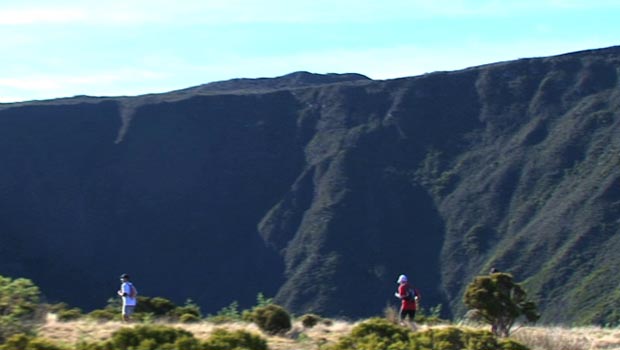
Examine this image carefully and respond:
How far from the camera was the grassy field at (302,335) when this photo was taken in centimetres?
1345

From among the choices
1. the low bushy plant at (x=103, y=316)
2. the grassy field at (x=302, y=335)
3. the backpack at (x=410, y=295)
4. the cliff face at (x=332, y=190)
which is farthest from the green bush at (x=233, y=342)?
the cliff face at (x=332, y=190)

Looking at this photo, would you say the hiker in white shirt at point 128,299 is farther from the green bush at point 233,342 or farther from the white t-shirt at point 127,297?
the green bush at point 233,342

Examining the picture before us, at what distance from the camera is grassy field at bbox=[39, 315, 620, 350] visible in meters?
13.5

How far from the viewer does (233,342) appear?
37.6 feet

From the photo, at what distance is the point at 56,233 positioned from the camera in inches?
2318

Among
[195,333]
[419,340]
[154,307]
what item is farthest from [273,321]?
[154,307]

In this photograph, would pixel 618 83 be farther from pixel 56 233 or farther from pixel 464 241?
pixel 56 233

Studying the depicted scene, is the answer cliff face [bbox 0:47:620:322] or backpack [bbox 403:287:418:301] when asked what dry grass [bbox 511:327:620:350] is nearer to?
backpack [bbox 403:287:418:301]

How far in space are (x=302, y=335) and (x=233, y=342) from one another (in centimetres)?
337

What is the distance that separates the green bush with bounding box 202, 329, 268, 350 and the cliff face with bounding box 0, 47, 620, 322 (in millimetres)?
31759

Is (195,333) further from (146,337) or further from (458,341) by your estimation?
(458,341)

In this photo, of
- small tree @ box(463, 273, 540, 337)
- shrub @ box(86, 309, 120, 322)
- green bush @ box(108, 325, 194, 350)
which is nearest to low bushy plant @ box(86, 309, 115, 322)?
shrub @ box(86, 309, 120, 322)

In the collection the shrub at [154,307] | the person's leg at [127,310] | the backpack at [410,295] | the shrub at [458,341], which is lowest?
the shrub at [154,307]

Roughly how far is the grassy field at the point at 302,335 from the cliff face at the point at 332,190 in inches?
1033
